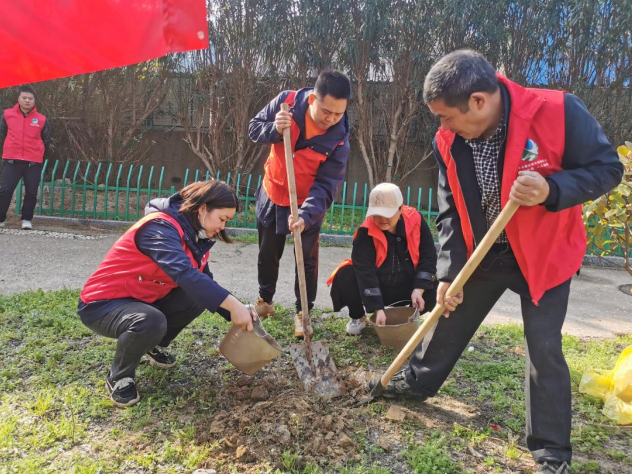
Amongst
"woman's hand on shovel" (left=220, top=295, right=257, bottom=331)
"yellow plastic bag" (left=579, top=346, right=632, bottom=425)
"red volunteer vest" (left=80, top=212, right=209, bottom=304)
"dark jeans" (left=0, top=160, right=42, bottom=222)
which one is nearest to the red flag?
"red volunteer vest" (left=80, top=212, right=209, bottom=304)

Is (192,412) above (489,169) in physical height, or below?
below

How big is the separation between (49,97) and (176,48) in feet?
24.4

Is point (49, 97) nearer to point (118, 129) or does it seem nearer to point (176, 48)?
point (118, 129)

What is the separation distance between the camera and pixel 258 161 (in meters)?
9.41

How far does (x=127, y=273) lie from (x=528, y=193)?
6.43 feet

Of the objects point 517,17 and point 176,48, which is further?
point 517,17

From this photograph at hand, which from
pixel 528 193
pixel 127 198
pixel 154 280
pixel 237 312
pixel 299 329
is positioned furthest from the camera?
pixel 127 198

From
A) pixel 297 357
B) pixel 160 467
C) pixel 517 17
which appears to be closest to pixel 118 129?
pixel 517 17

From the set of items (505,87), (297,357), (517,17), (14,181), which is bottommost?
(297,357)

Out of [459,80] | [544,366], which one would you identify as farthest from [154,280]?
[544,366]

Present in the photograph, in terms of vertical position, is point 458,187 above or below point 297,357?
above

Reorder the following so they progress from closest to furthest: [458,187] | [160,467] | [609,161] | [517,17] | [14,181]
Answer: [609,161] → [160,467] → [458,187] → [14,181] → [517,17]

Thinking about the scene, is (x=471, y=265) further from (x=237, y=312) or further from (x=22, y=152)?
(x=22, y=152)

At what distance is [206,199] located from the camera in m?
2.77
